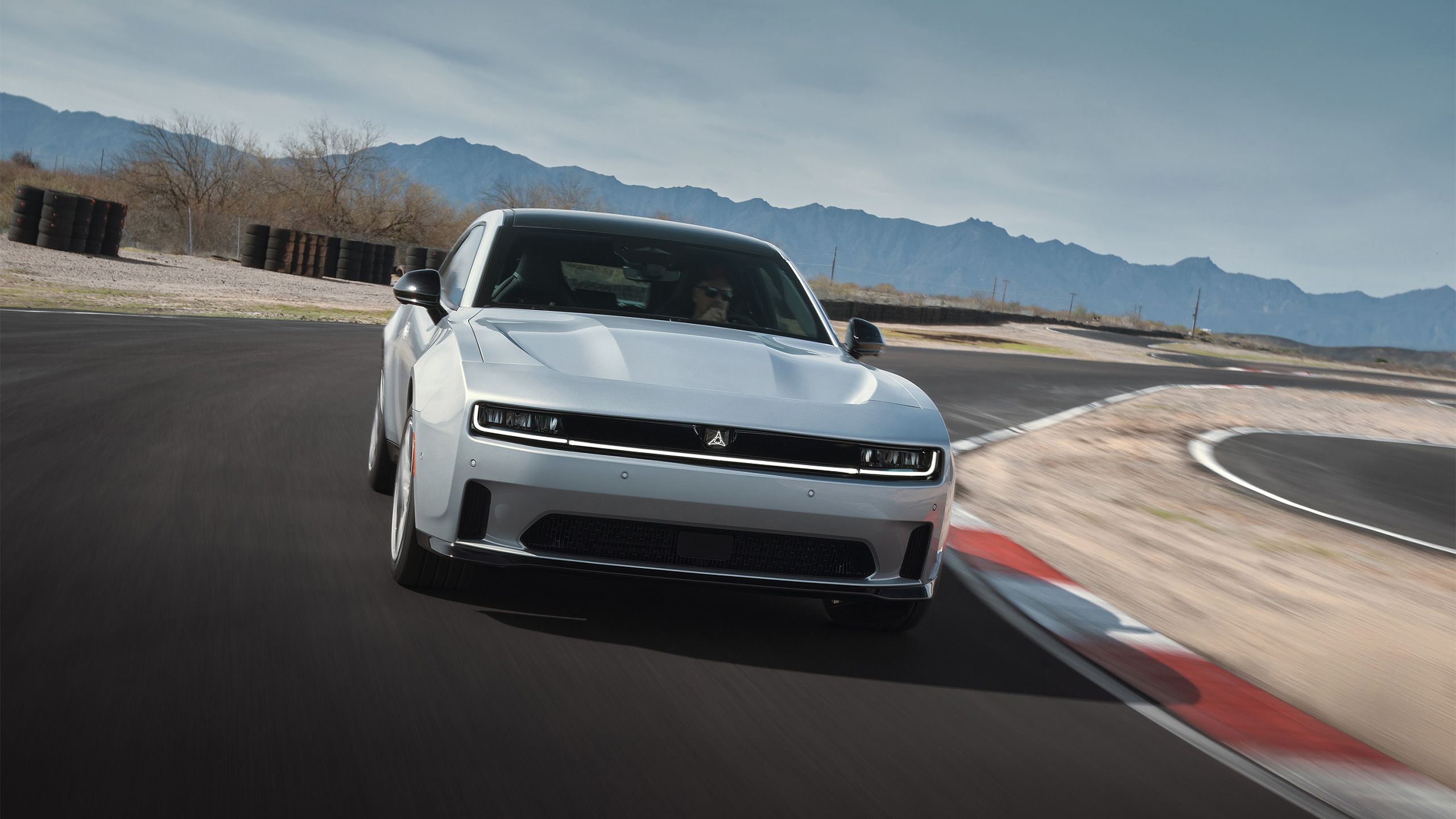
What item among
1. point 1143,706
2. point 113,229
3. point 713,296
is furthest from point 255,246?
point 1143,706

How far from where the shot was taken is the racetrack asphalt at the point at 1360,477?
968 centimetres

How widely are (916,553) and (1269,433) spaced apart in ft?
47.2

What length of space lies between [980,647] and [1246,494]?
651cm

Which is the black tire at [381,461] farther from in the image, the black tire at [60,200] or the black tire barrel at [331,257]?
the black tire barrel at [331,257]

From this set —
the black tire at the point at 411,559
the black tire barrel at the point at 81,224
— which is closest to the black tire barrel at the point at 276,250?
the black tire barrel at the point at 81,224

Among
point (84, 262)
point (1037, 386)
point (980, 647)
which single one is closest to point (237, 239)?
point (84, 262)

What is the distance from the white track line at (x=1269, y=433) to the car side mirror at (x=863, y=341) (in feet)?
17.5

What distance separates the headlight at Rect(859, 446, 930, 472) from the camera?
384cm

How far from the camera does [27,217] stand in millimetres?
29328

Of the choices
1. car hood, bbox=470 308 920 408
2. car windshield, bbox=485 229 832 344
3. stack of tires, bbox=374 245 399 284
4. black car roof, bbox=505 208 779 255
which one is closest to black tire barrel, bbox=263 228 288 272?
stack of tires, bbox=374 245 399 284

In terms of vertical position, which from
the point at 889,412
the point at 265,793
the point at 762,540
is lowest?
the point at 265,793

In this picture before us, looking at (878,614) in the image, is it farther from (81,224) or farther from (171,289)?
(81,224)

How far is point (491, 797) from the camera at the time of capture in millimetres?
2707

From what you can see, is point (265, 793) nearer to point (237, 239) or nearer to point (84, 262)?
point (84, 262)
